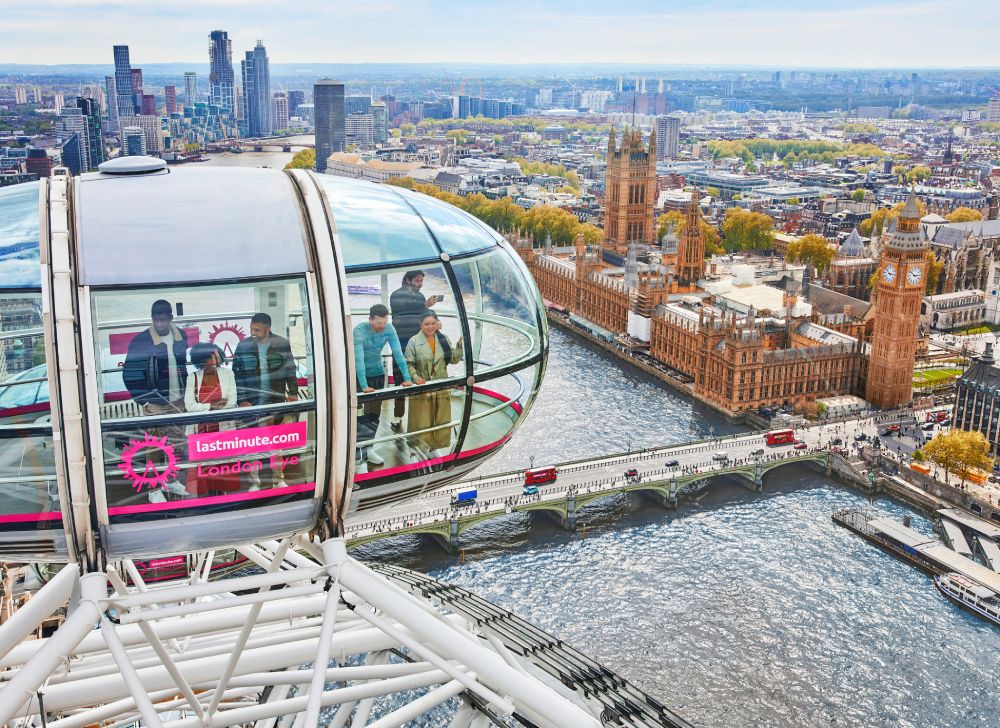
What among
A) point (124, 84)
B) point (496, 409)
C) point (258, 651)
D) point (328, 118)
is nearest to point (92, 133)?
point (328, 118)

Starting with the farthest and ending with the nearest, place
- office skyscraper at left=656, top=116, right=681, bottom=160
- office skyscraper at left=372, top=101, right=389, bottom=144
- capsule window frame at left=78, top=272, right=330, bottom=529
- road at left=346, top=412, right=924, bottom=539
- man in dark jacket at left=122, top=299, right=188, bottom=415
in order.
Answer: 1. office skyscraper at left=372, top=101, right=389, bottom=144
2. office skyscraper at left=656, top=116, right=681, bottom=160
3. road at left=346, top=412, right=924, bottom=539
4. man in dark jacket at left=122, top=299, right=188, bottom=415
5. capsule window frame at left=78, top=272, right=330, bottom=529

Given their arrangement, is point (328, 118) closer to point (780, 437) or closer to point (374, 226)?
point (780, 437)

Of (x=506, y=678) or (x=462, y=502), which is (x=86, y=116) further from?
(x=506, y=678)

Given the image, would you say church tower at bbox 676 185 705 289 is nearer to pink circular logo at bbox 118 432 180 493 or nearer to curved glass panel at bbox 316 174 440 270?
curved glass panel at bbox 316 174 440 270

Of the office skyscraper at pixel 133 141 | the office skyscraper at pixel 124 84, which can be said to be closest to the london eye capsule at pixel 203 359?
the office skyscraper at pixel 133 141

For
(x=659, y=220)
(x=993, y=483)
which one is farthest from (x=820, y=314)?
(x=659, y=220)

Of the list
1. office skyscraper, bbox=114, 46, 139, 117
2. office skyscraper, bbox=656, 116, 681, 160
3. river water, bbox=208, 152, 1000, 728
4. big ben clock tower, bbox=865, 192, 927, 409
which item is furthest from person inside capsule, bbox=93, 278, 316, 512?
office skyscraper, bbox=114, 46, 139, 117
